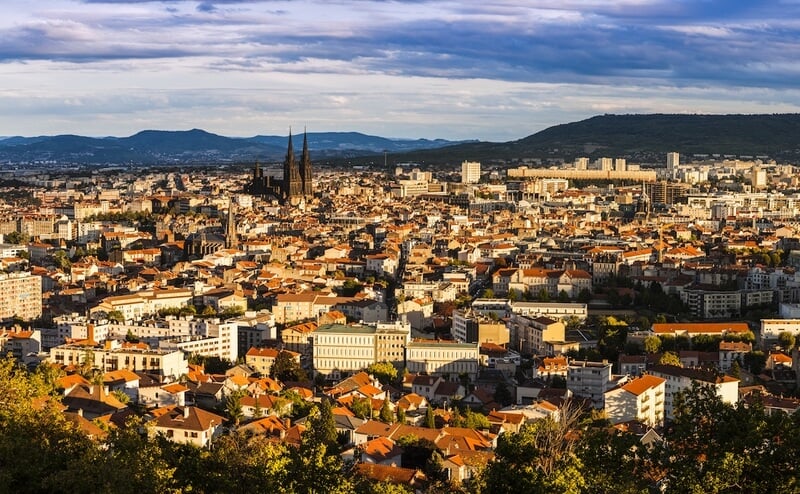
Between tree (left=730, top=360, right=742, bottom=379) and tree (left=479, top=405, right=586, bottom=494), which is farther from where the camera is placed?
tree (left=730, top=360, right=742, bottom=379)

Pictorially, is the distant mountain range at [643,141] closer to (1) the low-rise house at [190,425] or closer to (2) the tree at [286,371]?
(2) the tree at [286,371]

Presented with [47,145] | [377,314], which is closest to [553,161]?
[377,314]

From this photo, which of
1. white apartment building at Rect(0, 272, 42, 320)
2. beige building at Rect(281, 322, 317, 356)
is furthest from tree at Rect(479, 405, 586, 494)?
white apartment building at Rect(0, 272, 42, 320)

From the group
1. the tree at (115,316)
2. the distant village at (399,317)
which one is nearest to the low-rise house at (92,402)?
the distant village at (399,317)

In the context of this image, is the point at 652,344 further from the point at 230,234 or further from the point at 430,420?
the point at 230,234

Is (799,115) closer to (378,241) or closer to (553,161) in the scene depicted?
(553,161)

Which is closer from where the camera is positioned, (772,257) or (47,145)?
(772,257)

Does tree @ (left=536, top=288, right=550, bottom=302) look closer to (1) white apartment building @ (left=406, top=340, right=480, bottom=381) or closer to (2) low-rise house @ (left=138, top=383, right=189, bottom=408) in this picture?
(1) white apartment building @ (left=406, top=340, right=480, bottom=381)
